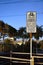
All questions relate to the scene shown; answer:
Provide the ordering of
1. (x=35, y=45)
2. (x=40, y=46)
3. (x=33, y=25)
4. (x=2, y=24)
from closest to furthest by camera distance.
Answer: (x=33, y=25), (x=35, y=45), (x=40, y=46), (x=2, y=24)

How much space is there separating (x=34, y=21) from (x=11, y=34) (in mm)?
16328

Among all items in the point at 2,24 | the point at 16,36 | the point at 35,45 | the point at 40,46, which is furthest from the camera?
the point at 2,24

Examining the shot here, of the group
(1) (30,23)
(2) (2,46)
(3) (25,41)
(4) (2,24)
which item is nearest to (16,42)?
(3) (25,41)

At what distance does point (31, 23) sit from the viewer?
716 cm

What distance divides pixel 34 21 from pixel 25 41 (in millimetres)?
17381

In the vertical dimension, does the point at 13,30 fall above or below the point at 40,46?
above

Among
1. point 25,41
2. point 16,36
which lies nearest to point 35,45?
point 25,41

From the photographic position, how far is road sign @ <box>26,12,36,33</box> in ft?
23.3

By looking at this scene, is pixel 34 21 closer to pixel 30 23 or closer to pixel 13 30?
pixel 30 23

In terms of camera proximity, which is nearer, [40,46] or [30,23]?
[30,23]

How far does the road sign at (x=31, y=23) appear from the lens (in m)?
7.10

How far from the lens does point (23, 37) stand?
23781 mm

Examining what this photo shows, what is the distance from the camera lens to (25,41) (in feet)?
80.3

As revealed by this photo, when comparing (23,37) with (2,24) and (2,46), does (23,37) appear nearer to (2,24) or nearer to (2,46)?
(2,46)
